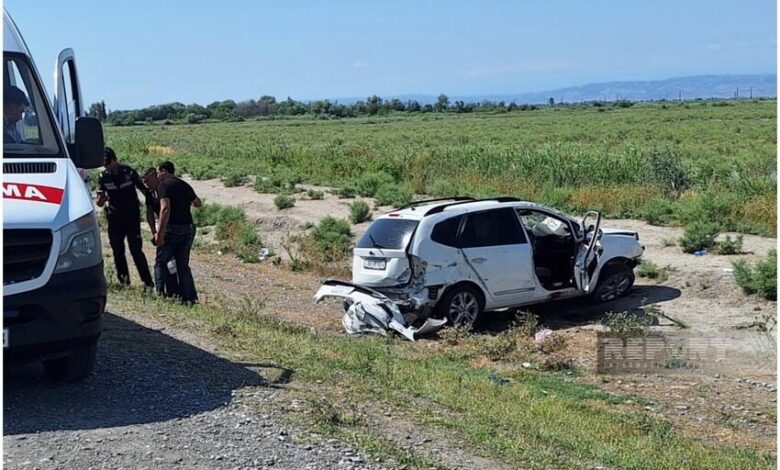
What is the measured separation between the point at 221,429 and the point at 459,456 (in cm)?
135

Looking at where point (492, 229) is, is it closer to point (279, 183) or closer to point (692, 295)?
point (692, 295)

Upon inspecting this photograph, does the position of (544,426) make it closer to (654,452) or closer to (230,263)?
(654,452)

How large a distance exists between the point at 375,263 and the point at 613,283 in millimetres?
3526

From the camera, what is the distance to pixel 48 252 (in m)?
5.70

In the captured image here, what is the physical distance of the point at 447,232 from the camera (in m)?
11.8

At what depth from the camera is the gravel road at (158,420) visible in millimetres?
4953

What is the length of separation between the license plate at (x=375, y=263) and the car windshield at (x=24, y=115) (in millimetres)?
5390

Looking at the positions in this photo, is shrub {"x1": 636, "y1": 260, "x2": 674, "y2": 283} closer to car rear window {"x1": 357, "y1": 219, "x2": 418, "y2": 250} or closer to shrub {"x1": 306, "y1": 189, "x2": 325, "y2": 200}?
car rear window {"x1": 357, "y1": 219, "x2": 418, "y2": 250}

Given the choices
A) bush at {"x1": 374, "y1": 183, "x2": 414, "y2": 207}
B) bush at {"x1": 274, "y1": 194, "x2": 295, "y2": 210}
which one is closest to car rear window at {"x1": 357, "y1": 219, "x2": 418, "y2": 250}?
bush at {"x1": 374, "y1": 183, "x2": 414, "y2": 207}

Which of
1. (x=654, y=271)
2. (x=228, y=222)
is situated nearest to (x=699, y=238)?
(x=654, y=271)

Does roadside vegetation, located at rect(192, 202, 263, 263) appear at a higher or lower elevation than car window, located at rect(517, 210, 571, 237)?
lower

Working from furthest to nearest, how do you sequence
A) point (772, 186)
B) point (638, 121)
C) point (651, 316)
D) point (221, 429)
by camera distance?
point (638, 121)
point (772, 186)
point (651, 316)
point (221, 429)

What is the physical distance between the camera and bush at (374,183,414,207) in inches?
923

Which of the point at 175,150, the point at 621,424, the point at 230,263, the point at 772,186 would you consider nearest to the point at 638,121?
the point at 175,150
